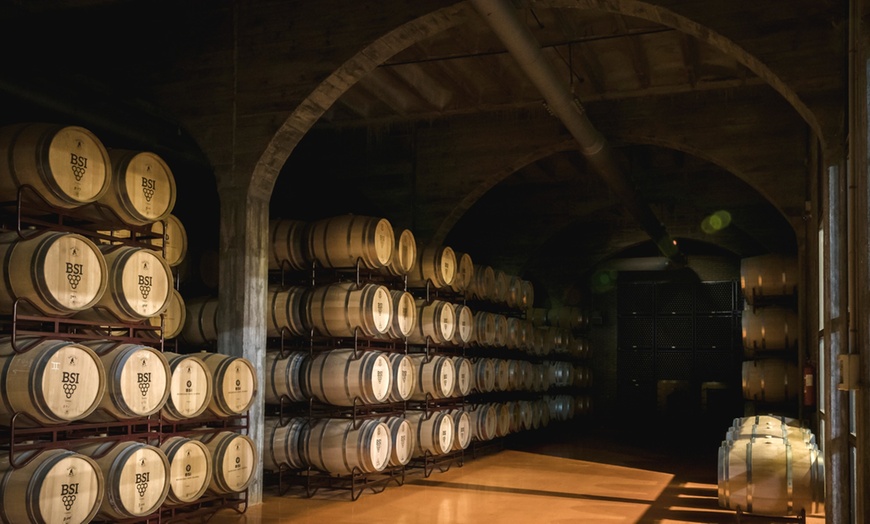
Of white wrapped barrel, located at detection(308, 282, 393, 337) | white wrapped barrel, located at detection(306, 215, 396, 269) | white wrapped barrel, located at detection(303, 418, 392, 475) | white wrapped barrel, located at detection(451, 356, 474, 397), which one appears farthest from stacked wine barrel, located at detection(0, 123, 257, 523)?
white wrapped barrel, located at detection(451, 356, 474, 397)

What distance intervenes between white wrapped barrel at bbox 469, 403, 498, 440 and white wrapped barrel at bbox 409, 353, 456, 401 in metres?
1.61

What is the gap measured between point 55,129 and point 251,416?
3.60 m

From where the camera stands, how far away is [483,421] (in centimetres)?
1330

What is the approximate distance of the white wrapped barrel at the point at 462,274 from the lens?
12484 mm

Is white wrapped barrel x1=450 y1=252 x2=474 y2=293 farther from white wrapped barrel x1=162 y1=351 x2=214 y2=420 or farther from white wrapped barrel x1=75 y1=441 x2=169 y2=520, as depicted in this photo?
white wrapped barrel x1=75 y1=441 x2=169 y2=520

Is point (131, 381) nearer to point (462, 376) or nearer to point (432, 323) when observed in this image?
point (432, 323)

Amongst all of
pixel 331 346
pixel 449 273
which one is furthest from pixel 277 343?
pixel 449 273

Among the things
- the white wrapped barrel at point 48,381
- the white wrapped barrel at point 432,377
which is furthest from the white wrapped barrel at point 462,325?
the white wrapped barrel at point 48,381

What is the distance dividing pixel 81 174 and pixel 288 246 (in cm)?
369

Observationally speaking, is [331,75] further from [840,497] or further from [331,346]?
[840,497]

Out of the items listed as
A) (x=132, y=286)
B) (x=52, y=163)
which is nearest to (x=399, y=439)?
(x=132, y=286)

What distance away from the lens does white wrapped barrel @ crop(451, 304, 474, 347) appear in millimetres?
12211

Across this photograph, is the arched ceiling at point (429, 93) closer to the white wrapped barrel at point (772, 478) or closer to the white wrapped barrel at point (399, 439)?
the white wrapped barrel at point (772, 478)

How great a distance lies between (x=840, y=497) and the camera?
6.66 m
